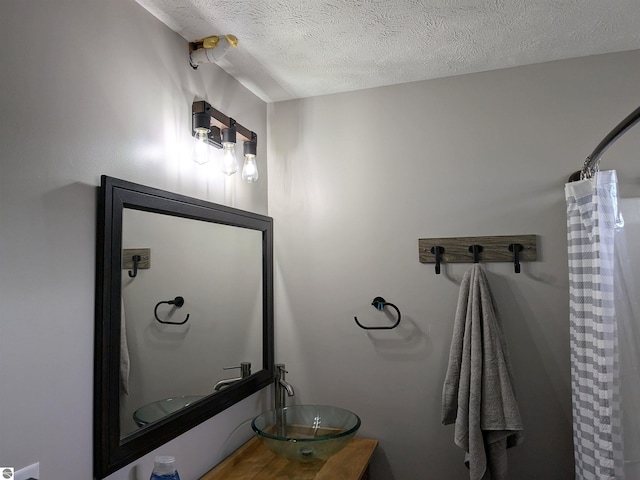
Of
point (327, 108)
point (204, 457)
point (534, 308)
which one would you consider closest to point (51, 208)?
point (204, 457)

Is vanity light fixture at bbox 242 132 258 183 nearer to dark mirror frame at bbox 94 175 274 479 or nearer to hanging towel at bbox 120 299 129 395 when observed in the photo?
dark mirror frame at bbox 94 175 274 479

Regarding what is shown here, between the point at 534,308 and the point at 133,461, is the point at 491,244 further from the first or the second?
the point at 133,461

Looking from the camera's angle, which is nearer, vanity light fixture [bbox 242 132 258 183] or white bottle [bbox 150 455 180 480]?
white bottle [bbox 150 455 180 480]

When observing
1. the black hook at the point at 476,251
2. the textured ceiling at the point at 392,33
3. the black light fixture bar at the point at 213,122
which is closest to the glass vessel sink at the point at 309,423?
the black hook at the point at 476,251

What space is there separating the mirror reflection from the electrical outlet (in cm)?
27

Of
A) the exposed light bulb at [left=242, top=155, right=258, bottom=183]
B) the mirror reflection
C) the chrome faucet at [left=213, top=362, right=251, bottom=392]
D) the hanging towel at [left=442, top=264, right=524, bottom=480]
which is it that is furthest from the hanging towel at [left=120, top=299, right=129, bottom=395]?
the hanging towel at [left=442, top=264, right=524, bottom=480]

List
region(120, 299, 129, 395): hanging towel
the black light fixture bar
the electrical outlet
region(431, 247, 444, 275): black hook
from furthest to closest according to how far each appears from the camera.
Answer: region(431, 247, 444, 275): black hook
the black light fixture bar
region(120, 299, 129, 395): hanging towel
the electrical outlet

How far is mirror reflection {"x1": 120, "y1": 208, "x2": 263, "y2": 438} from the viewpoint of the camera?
1.38m

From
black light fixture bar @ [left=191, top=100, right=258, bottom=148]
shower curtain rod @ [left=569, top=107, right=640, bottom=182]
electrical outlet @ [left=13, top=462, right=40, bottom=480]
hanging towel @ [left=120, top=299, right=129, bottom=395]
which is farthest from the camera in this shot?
black light fixture bar @ [left=191, top=100, right=258, bottom=148]

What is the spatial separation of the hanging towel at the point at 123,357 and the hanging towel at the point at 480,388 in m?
1.26

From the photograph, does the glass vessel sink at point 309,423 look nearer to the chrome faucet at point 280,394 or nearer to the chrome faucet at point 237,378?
the chrome faucet at point 280,394

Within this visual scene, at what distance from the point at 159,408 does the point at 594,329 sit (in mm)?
1523

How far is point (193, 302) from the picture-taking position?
172 centimetres

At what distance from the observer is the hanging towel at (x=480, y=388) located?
5.69 feet
